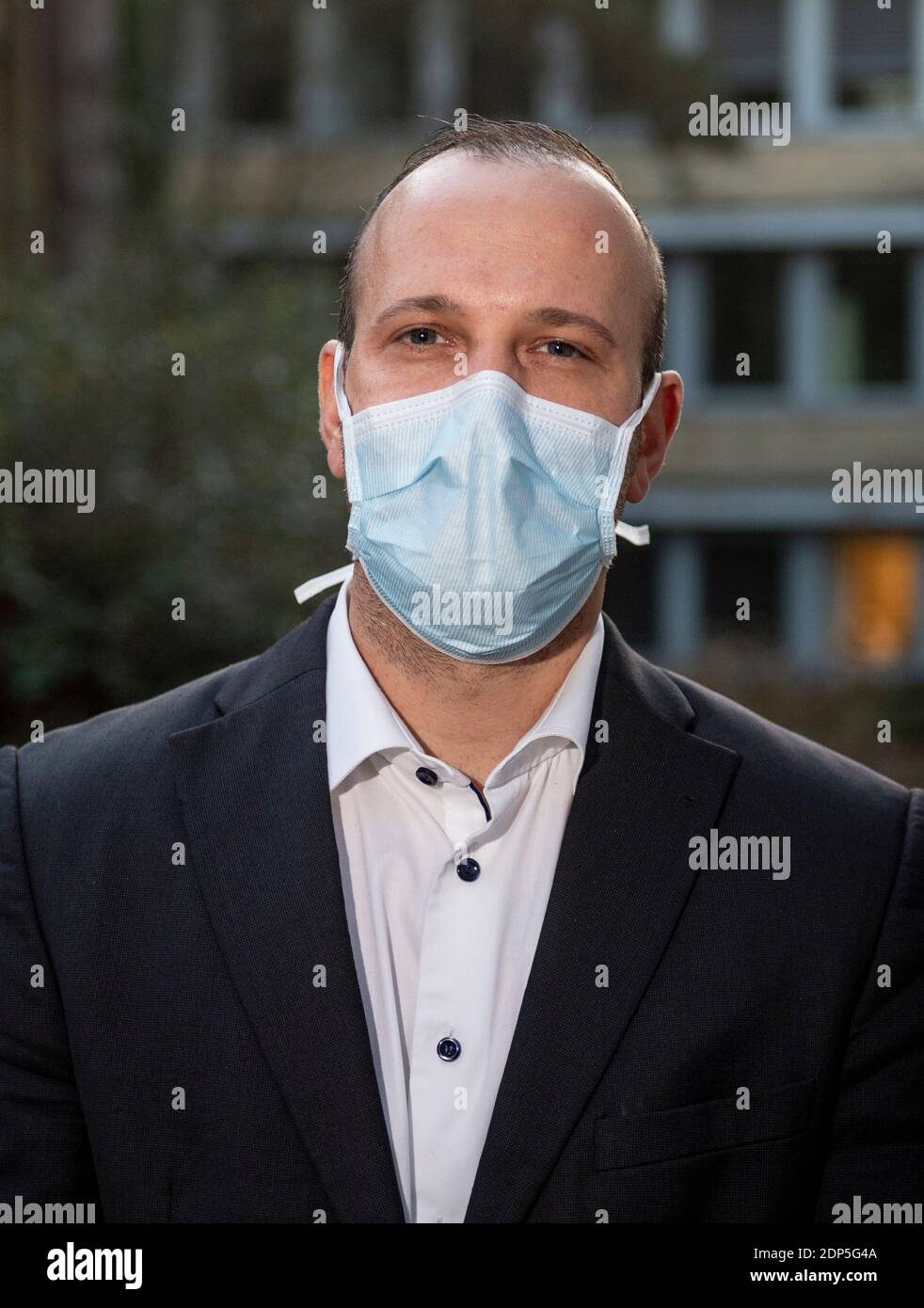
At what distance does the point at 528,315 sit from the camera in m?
2.47

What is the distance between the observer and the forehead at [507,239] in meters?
2.46

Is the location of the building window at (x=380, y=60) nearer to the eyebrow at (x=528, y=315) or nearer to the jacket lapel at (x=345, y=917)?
the eyebrow at (x=528, y=315)

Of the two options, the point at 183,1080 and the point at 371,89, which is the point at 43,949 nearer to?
the point at 183,1080

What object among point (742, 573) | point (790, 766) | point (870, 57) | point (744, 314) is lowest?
point (790, 766)

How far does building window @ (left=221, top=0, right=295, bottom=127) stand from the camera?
65.2 feet

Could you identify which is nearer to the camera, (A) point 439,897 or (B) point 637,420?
(A) point 439,897

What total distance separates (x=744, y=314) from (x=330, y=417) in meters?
21.1

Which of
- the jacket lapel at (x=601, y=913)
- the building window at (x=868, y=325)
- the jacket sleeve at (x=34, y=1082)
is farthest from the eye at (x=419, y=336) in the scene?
the building window at (x=868, y=325)

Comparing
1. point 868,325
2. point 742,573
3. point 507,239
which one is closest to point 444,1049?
point 507,239

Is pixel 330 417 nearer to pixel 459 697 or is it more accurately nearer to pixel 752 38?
pixel 459 697

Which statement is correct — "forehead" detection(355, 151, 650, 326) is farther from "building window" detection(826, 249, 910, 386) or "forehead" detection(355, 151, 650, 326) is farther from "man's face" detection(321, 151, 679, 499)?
"building window" detection(826, 249, 910, 386)

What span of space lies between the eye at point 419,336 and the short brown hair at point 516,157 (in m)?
0.15
